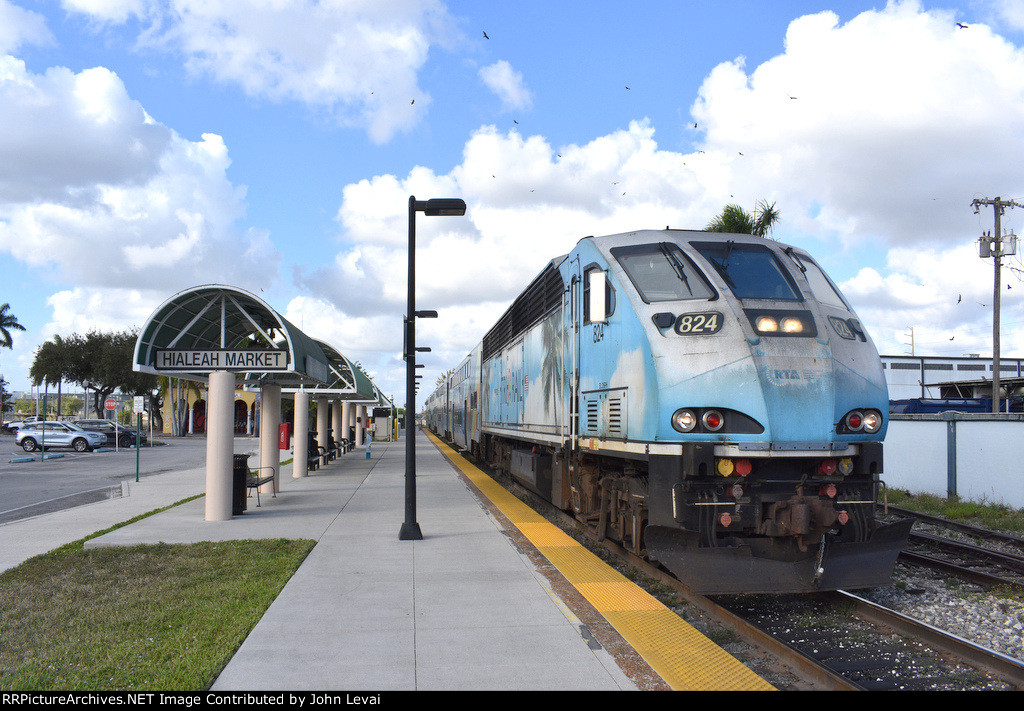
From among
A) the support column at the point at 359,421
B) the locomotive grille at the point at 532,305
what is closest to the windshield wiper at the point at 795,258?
the locomotive grille at the point at 532,305

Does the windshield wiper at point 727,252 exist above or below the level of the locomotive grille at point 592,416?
above

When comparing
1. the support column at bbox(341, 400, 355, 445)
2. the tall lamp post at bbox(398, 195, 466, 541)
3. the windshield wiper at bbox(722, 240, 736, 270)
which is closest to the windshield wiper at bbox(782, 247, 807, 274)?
the windshield wiper at bbox(722, 240, 736, 270)

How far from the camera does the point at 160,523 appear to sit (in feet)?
37.9

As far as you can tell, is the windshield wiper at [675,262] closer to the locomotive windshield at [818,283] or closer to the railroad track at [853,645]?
the locomotive windshield at [818,283]

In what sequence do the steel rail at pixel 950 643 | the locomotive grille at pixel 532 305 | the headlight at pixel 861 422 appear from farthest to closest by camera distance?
the locomotive grille at pixel 532 305
the headlight at pixel 861 422
the steel rail at pixel 950 643

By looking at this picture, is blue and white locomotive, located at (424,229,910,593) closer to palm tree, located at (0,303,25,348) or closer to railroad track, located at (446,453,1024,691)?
railroad track, located at (446,453,1024,691)

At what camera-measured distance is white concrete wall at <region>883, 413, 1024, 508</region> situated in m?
13.4

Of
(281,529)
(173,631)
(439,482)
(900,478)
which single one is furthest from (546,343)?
(900,478)

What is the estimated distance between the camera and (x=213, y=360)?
12.7 metres

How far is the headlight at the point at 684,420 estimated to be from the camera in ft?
20.5

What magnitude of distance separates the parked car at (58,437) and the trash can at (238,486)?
2587 centimetres

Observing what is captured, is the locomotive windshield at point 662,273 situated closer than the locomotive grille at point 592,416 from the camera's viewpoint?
Yes

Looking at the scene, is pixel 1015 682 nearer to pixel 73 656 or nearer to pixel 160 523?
pixel 73 656
